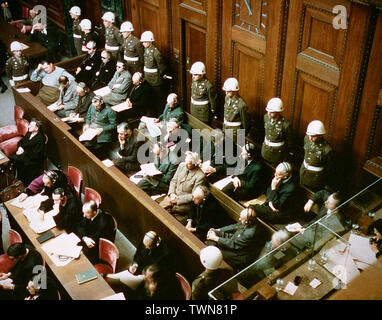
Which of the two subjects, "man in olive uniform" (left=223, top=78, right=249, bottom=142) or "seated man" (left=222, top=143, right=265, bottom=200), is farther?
"man in olive uniform" (left=223, top=78, right=249, bottom=142)

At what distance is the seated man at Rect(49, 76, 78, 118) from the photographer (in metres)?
8.78

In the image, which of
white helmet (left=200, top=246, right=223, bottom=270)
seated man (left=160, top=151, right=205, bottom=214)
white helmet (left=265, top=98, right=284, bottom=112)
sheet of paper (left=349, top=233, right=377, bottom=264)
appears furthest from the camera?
white helmet (left=265, top=98, right=284, bottom=112)

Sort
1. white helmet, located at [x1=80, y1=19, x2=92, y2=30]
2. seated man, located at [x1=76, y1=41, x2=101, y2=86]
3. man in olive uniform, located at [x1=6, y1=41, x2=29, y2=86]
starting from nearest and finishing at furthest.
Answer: man in olive uniform, located at [x1=6, y1=41, x2=29, y2=86]
seated man, located at [x1=76, y1=41, x2=101, y2=86]
white helmet, located at [x1=80, y1=19, x2=92, y2=30]

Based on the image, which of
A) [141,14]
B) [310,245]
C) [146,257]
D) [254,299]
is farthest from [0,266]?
[141,14]

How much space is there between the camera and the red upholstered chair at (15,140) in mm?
8078

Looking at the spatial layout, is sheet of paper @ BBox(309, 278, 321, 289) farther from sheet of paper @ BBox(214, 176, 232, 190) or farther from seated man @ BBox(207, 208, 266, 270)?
sheet of paper @ BBox(214, 176, 232, 190)

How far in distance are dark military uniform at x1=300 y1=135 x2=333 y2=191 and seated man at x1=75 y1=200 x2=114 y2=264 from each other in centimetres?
277

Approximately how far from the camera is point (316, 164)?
6.34m

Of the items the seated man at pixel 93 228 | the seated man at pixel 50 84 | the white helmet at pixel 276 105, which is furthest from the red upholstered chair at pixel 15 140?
the white helmet at pixel 276 105

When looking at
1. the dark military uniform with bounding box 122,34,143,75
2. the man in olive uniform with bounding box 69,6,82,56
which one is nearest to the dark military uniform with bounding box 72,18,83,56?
the man in olive uniform with bounding box 69,6,82,56

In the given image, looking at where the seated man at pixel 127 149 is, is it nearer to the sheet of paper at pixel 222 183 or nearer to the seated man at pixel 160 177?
the seated man at pixel 160 177

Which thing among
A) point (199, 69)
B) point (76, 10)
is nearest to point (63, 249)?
point (199, 69)

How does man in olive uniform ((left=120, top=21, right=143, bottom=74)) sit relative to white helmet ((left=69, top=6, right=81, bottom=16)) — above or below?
below

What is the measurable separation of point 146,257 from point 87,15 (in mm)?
7965
